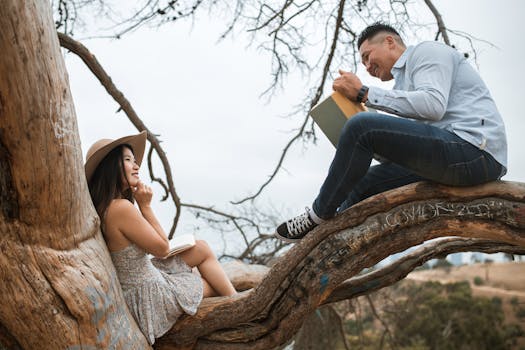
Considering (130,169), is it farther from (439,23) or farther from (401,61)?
(439,23)

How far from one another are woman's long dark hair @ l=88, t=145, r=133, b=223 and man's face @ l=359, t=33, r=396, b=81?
131 cm

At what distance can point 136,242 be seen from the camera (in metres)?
2.46

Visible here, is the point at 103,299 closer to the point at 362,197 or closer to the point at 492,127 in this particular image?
the point at 362,197

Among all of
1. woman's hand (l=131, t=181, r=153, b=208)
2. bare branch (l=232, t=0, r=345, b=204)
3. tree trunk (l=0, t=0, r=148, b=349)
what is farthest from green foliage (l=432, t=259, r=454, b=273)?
tree trunk (l=0, t=0, r=148, b=349)

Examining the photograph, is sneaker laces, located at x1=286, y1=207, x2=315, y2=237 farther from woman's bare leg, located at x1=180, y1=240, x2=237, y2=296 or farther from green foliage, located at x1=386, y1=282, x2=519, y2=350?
green foliage, located at x1=386, y1=282, x2=519, y2=350

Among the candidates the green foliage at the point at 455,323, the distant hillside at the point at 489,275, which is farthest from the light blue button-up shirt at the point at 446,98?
the distant hillside at the point at 489,275

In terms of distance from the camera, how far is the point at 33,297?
6.75ft

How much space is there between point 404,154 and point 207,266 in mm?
1191

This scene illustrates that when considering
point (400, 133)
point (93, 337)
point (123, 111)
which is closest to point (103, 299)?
point (93, 337)

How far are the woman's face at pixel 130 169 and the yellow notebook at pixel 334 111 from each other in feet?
2.98

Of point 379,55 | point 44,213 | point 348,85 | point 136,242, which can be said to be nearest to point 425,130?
point 348,85

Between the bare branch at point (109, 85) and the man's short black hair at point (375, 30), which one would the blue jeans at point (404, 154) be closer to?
the man's short black hair at point (375, 30)

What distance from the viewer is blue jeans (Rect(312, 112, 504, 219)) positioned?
2297mm

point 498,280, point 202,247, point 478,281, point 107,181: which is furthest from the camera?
point 478,281
